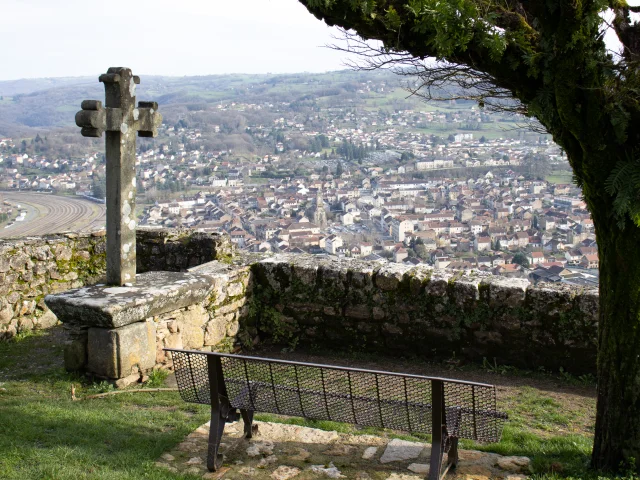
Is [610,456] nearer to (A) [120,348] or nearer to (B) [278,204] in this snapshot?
(A) [120,348]

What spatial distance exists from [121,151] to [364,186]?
19.8m

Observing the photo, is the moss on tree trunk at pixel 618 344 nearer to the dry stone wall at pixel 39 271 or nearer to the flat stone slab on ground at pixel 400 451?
the flat stone slab on ground at pixel 400 451

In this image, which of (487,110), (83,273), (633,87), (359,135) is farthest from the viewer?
(359,135)

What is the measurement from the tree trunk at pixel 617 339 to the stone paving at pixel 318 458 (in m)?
0.54

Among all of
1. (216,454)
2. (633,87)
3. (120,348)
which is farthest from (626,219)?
(120,348)

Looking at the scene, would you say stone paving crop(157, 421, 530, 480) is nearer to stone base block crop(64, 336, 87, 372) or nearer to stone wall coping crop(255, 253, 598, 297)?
stone base block crop(64, 336, 87, 372)

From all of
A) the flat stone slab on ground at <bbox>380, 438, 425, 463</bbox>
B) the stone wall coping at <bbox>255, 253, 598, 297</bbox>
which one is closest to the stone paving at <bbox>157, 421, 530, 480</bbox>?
the flat stone slab on ground at <bbox>380, 438, 425, 463</bbox>

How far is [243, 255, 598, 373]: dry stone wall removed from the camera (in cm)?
612

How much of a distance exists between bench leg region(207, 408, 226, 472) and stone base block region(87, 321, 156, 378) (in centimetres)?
176

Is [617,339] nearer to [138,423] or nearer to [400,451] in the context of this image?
[400,451]

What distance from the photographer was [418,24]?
3.86m

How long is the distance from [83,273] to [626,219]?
6.40 meters

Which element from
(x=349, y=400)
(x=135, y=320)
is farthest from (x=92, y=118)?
(x=349, y=400)

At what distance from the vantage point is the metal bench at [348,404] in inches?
151
